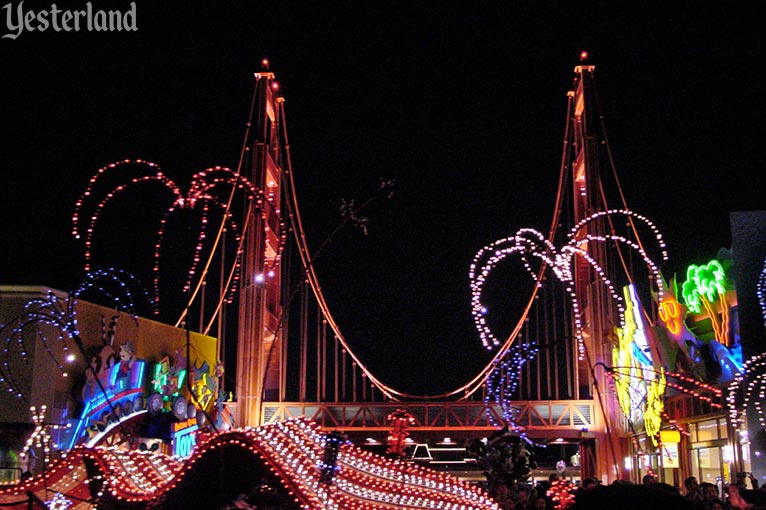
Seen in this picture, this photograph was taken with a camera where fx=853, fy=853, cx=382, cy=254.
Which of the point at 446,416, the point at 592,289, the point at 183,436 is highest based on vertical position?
the point at 592,289

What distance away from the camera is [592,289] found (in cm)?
2428

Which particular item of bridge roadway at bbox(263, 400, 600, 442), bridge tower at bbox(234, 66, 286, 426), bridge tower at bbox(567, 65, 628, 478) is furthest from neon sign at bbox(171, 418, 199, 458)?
bridge tower at bbox(567, 65, 628, 478)

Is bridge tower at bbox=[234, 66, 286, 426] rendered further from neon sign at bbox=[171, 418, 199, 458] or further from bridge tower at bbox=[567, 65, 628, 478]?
bridge tower at bbox=[567, 65, 628, 478]

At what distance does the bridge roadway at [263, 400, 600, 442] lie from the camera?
27.4 m

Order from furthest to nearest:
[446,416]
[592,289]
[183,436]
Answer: [446,416], [592,289], [183,436]

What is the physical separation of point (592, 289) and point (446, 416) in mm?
7642

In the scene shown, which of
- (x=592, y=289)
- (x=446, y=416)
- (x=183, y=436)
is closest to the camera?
(x=183, y=436)

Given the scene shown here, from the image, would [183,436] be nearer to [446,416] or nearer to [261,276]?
[261,276]

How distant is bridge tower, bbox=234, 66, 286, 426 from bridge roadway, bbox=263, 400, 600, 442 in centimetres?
183

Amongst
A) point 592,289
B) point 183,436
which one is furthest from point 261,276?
point 592,289

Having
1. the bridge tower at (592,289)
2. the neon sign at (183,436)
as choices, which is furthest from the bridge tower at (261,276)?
the bridge tower at (592,289)

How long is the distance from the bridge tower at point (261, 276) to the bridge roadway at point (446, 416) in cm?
183

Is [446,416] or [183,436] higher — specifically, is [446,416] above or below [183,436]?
above

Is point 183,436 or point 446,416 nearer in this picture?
point 183,436
